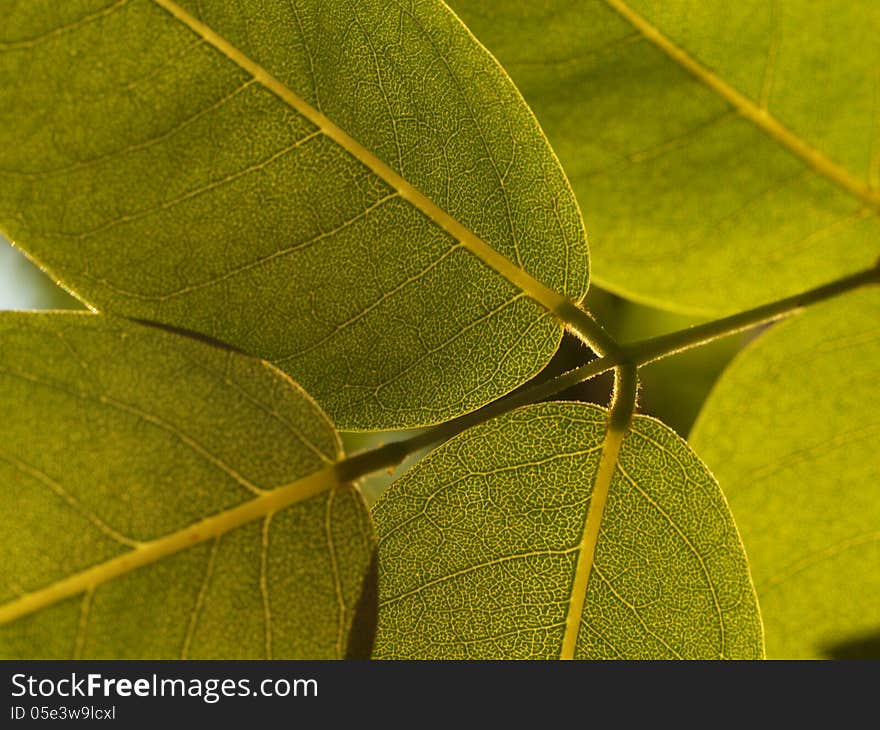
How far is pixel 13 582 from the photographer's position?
91 cm

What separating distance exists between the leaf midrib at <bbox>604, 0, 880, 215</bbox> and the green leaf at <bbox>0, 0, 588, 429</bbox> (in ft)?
0.66

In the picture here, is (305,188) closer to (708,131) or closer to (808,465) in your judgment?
(708,131)

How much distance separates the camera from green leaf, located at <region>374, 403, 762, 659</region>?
1098 mm

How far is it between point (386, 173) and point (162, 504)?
0.39 meters

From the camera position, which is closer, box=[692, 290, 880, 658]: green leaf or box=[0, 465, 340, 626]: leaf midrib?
box=[0, 465, 340, 626]: leaf midrib

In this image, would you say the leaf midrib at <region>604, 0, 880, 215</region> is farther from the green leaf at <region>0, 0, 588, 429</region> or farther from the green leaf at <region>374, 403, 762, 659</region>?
the green leaf at <region>374, 403, 762, 659</region>

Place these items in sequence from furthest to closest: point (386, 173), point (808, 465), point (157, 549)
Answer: point (808, 465), point (386, 173), point (157, 549)

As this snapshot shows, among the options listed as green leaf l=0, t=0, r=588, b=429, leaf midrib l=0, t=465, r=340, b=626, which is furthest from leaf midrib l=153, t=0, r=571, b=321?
leaf midrib l=0, t=465, r=340, b=626

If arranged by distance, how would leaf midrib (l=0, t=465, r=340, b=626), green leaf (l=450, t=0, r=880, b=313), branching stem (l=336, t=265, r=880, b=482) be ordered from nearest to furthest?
leaf midrib (l=0, t=465, r=340, b=626) < branching stem (l=336, t=265, r=880, b=482) < green leaf (l=450, t=0, r=880, b=313)

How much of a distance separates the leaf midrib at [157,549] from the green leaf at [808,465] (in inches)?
24.8

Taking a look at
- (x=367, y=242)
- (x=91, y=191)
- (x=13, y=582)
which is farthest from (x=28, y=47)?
(x=13, y=582)

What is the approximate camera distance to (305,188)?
3.33ft

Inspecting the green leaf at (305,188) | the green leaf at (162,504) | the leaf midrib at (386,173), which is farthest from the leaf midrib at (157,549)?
the leaf midrib at (386,173)

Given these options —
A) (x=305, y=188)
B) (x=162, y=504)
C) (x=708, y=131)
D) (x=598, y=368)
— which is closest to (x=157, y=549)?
(x=162, y=504)
